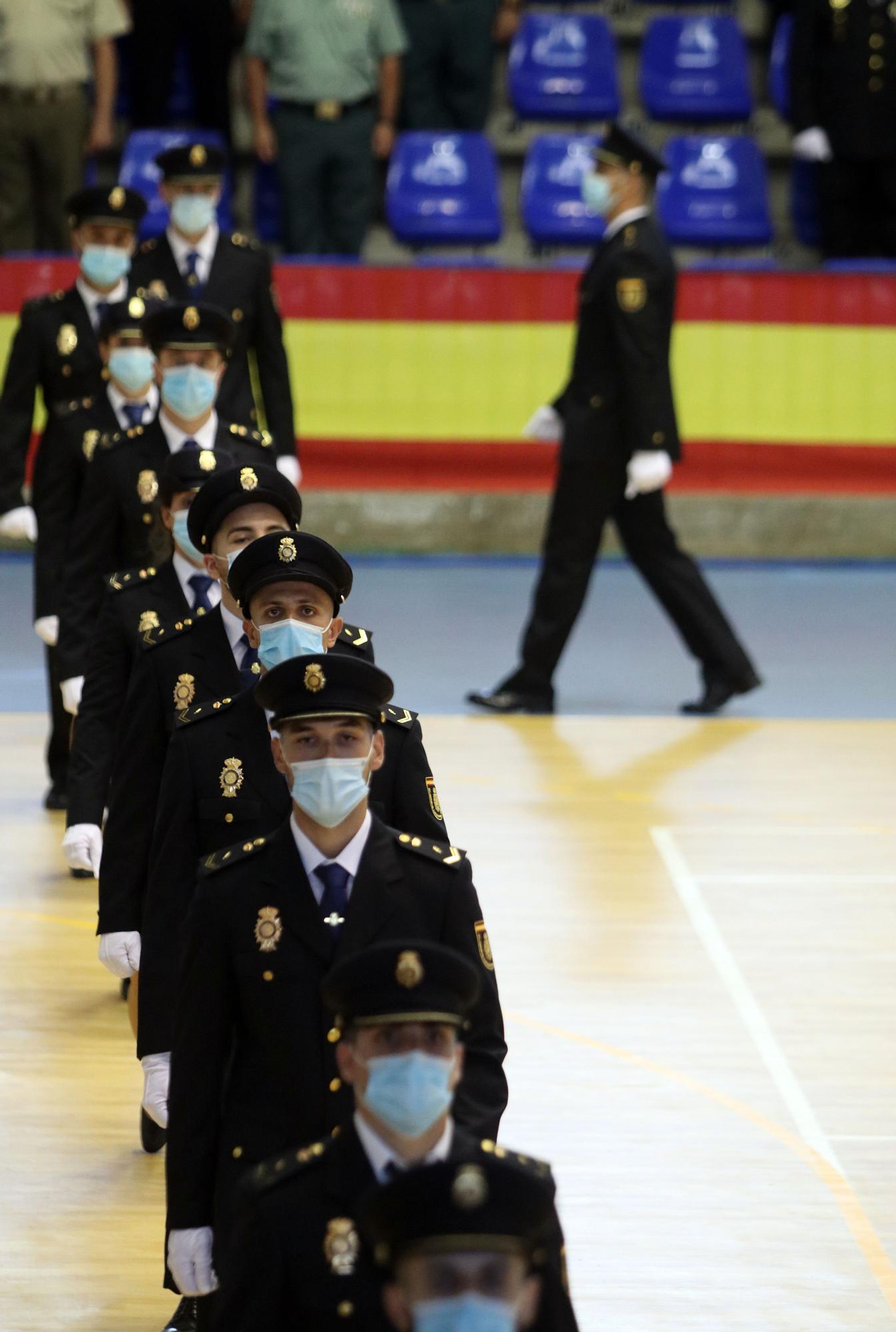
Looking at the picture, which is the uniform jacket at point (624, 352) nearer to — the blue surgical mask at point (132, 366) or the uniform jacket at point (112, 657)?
the blue surgical mask at point (132, 366)

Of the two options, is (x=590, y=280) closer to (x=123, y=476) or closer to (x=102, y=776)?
(x=123, y=476)

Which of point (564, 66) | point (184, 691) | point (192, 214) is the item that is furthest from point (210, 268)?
point (564, 66)

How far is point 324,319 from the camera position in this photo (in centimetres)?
1155

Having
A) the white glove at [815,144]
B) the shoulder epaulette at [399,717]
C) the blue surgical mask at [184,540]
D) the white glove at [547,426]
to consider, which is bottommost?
the white glove at [815,144]

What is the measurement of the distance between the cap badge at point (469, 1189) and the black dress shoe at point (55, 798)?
5.22m

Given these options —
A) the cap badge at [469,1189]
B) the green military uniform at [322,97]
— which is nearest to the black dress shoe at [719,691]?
the green military uniform at [322,97]

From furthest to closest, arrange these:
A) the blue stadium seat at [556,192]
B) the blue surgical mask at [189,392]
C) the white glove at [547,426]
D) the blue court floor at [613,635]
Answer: the blue stadium seat at [556,192], the blue court floor at [613,635], the white glove at [547,426], the blue surgical mask at [189,392]

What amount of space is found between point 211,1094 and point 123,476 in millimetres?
2716

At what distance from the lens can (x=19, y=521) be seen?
7.19 meters

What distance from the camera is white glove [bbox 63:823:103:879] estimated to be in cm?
483

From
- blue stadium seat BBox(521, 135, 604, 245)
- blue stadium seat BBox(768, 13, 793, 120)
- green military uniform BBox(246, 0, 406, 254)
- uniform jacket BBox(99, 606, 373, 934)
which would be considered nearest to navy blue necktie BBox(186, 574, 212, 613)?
uniform jacket BBox(99, 606, 373, 934)

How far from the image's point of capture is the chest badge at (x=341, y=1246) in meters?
2.27

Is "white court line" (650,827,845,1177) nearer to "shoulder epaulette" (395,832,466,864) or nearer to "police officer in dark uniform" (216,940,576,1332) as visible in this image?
"shoulder epaulette" (395,832,466,864)

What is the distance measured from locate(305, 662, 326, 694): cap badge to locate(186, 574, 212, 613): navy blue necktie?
1.61 metres
